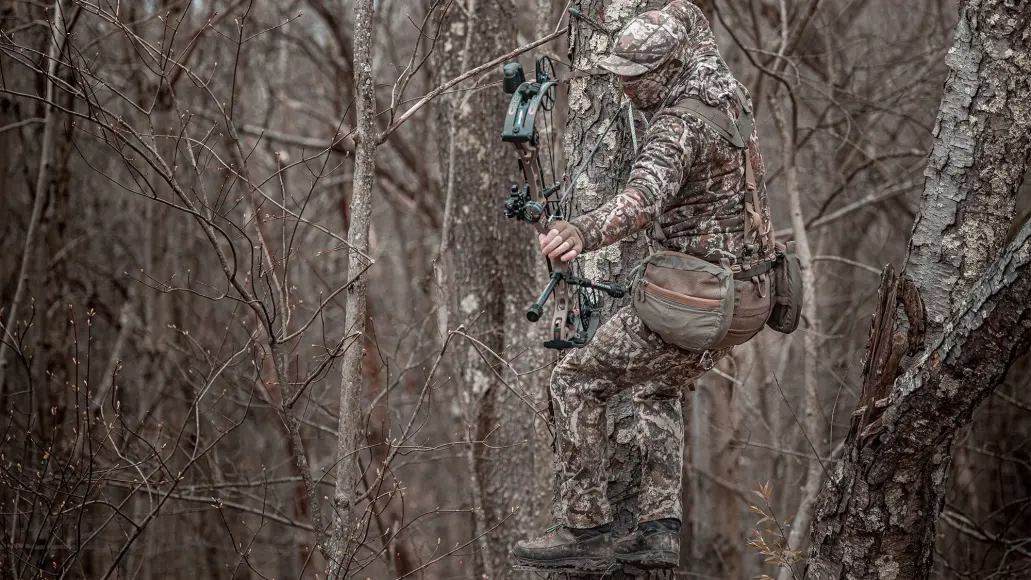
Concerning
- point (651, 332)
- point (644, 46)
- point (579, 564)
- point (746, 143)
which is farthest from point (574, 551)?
point (644, 46)

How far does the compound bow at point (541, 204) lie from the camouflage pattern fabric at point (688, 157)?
300mm

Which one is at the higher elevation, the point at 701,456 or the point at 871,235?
the point at 871,235

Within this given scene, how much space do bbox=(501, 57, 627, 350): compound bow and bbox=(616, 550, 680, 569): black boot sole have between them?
34.3 inches

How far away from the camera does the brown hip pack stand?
3555 mm

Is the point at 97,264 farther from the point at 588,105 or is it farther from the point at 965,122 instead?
the point at 965,122

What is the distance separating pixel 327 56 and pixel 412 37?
2.66m

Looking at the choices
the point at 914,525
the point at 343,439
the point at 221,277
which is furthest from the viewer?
the point at 221,277

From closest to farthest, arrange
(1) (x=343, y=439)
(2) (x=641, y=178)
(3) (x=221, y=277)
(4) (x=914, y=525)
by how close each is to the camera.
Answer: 1. (2) (x=641, y=178)
2. (4) (x=914, y=525)
3. (1) (x=343, y=439)
4. (3) (x=221, y=277)

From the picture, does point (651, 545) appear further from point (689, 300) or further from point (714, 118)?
point (714, 118)

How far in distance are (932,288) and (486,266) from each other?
3958 millimetres

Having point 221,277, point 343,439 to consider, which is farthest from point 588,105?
point 221,277

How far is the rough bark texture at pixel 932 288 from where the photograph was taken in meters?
3.57

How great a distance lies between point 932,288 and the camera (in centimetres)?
368

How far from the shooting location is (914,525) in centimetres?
363
